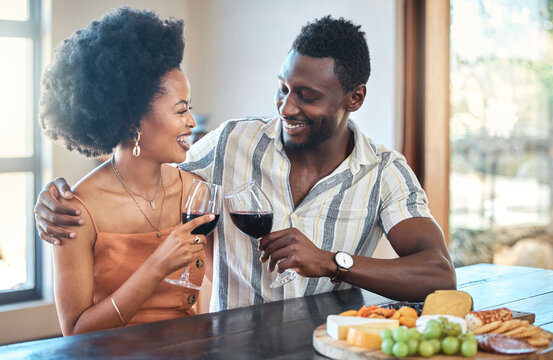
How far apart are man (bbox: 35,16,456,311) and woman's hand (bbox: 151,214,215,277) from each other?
0.48 metres

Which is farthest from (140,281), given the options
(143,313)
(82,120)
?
(82,120)

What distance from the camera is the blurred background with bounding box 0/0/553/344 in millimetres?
3529

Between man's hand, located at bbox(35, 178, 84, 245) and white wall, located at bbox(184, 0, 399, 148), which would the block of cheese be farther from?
white wall, located at bbox(184, 0, 399, 148)

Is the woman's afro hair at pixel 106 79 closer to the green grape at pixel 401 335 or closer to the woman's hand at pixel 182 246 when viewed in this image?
the woman's hand at pixel 182 246

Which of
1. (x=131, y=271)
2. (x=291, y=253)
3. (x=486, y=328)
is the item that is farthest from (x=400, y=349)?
(x=131, y=271)

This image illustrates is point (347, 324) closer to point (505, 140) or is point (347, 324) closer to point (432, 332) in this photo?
point (432, 332)

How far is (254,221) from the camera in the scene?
171 centimetres

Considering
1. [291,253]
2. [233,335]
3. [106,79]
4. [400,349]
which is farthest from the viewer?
[106,79]

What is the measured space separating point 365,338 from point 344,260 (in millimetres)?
578

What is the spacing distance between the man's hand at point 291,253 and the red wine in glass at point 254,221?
2 centimetres

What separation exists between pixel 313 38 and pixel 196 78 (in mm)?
2823

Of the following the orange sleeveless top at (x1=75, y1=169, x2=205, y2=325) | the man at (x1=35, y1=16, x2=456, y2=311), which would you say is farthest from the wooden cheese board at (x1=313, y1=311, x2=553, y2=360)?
the man at (x1=35, y1=16, x2=456, y2=311)

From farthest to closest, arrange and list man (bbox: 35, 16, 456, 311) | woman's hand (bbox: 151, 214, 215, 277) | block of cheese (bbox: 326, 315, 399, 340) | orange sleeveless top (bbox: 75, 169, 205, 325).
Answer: man (bbox: 35, 16, 456, 311), orange sleeveless top (bbox: 75, 169, 205, 325), woman's hand (bbox: 151, 214, 215, 277), block of cheese (bbox: 326, 315, 399, 340)

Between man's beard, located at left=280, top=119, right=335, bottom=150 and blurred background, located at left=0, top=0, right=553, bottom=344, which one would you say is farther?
blurred background, located at left=0, top=0, right=553, bottom=344
